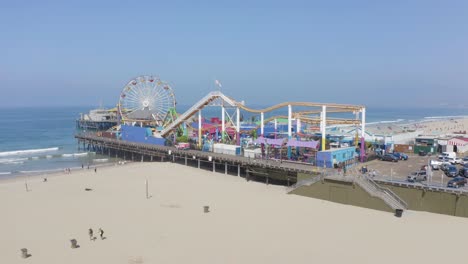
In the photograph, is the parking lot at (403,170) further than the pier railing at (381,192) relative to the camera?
Yes

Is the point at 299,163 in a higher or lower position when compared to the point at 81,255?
higher

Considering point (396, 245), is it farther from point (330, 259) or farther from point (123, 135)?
point (123, 135)

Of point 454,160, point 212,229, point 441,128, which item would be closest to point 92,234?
point 212,229

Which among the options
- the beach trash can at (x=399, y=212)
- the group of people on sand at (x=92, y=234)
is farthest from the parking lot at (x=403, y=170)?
the group of people on sand at (x=92, y=234)

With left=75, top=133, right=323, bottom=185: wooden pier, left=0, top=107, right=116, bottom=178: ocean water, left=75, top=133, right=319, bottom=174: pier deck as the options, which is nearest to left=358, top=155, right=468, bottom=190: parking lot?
left=75, top=133, right=323, bottom=185: wooden pier

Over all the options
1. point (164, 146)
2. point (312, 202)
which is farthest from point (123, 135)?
point (312, 202)

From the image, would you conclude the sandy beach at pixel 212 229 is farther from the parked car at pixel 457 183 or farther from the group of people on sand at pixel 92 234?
the parked car at pixel 457 183
